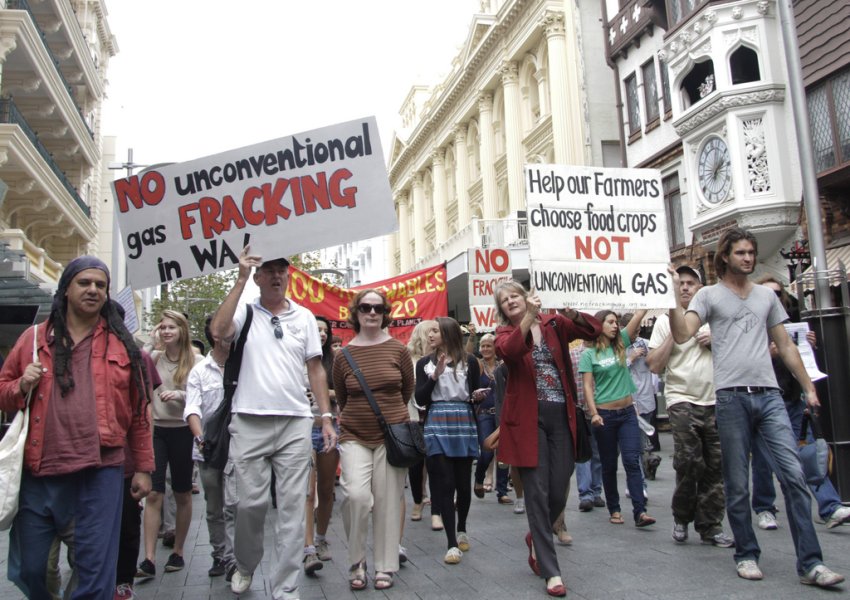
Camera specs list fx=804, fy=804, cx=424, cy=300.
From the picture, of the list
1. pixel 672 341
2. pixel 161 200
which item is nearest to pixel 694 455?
pixel 672 341

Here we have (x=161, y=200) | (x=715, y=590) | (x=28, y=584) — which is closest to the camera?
(x=28, y=584)

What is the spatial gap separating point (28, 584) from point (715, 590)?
3808 millimetres

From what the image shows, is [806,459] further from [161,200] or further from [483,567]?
[161,200]

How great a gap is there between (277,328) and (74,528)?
A: 167 cm

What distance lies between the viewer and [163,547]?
714 cm

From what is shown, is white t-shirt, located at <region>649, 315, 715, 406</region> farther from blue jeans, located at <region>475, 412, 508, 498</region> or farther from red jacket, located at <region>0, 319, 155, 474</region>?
red jacket, located at <region>0, 319, 155, 474</region>

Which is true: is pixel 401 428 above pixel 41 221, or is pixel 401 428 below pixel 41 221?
below

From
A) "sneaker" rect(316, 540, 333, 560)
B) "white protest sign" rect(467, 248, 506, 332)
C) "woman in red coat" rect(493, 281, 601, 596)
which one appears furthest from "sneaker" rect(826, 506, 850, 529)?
"white protest sign" rect(467, 248, 506, 332)

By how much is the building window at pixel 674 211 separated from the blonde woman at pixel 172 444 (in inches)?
691

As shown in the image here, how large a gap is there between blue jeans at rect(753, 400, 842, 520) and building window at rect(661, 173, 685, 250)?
1516 cm

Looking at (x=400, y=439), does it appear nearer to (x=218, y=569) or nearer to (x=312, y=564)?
(x=312, y=564)

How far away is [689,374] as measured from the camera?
6.30 metres

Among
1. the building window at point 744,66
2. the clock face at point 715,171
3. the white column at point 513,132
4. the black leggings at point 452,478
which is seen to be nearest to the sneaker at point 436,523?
the black leggings at point 452,478

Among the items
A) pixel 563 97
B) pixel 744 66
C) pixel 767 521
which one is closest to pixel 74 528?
pixel 767 521
